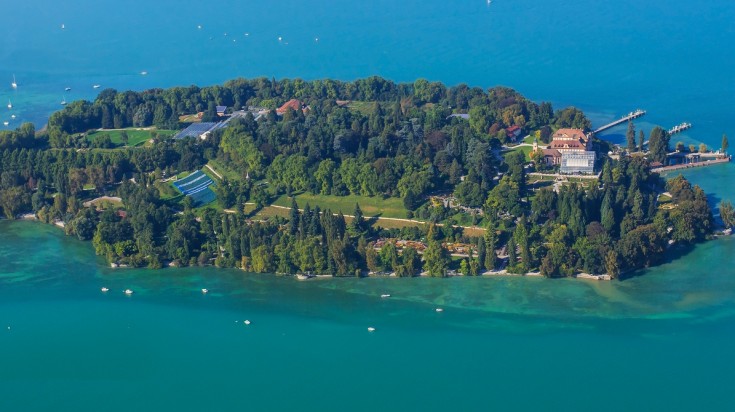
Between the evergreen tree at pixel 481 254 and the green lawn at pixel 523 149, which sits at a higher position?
the green lawn at pixel 523 149

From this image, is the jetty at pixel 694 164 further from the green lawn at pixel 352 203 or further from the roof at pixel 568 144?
the green lawn at pixel 352 203

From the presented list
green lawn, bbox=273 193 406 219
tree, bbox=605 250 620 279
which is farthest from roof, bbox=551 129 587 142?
tree, bbox=605 250 620 279

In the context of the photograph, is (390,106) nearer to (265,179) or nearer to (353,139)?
(353,139)

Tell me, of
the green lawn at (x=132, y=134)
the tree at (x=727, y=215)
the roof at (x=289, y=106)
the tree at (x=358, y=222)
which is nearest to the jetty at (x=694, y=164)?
the tree at (x=727, y=215)

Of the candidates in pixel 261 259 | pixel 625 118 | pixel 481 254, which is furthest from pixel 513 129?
pixel 261 259

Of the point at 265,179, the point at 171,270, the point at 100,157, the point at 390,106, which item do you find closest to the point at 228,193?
the point at 265,179

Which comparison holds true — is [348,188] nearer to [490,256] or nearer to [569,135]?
[490,256]

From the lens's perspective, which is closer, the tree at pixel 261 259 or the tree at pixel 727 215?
the tree at pixel 261 259
